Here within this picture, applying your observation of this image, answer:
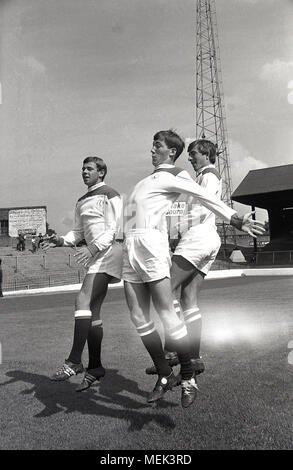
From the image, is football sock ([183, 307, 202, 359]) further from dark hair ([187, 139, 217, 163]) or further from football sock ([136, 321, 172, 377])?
dark hair ([187, 139, 217, 163])

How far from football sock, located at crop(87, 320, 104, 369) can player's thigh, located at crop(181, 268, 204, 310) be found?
968 mm

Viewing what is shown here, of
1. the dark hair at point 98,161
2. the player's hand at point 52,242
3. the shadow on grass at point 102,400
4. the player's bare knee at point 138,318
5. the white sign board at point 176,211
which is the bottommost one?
the shadow on grass at point 102,400

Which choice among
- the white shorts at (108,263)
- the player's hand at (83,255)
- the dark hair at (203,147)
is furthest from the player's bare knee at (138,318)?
the dark hair at (203,147)

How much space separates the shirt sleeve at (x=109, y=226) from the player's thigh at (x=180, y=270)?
0.73 m

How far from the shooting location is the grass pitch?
3.71 meters

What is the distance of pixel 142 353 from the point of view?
721 cm

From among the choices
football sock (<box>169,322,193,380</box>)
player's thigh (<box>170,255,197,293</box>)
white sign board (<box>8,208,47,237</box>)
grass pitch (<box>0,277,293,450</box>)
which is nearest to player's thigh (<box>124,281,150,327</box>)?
football sock (<box>169,322,193,380</box>)

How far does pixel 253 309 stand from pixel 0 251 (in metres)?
38.4

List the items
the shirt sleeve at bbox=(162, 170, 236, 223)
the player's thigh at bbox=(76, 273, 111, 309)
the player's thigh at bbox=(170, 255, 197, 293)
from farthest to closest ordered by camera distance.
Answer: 1. the player's thigh at bbox=(170, 255, 197, 293)
2. the player's thigh at bbox=(76, 273, 111, 309)
3. the shirt sleeve at bbox=(162, 170, 236, 223)

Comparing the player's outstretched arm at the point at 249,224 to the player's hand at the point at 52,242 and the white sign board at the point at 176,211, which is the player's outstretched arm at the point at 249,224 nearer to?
the white sign board at the point at 176,211

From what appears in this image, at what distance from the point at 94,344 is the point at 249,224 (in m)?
2.14

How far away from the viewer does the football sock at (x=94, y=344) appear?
495 cm

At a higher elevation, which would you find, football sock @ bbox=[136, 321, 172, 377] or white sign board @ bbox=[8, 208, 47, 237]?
white sign board @ bbox=[8, 208, 47, 237]
